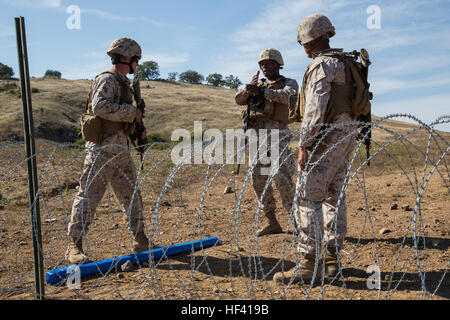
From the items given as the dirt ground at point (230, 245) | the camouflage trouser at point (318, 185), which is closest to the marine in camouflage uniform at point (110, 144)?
the dirt ground at point (230, 245)

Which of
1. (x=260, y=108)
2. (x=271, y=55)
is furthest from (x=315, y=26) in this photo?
(x=260, y=108)

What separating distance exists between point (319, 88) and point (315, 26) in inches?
24.7

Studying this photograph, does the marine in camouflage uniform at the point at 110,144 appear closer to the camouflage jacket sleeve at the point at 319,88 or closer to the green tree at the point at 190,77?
the camouflage jacket sleeve at the point at 319,88

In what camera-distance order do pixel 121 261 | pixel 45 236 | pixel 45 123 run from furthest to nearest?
1. pixel 45 123
2. pixel 45 236
3. pixel 121 261

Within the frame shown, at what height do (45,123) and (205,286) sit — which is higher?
(45,123)

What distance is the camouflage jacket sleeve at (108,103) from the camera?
4.50 m

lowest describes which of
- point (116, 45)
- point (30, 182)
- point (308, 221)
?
point (308, 221)

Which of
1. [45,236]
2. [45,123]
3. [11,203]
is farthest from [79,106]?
[45,236]

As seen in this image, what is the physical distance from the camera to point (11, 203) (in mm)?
7961

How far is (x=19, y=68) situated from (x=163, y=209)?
4613 mm

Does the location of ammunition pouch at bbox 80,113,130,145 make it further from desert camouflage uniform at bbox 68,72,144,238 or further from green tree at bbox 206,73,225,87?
green tree at bbox 206,73,225,87
